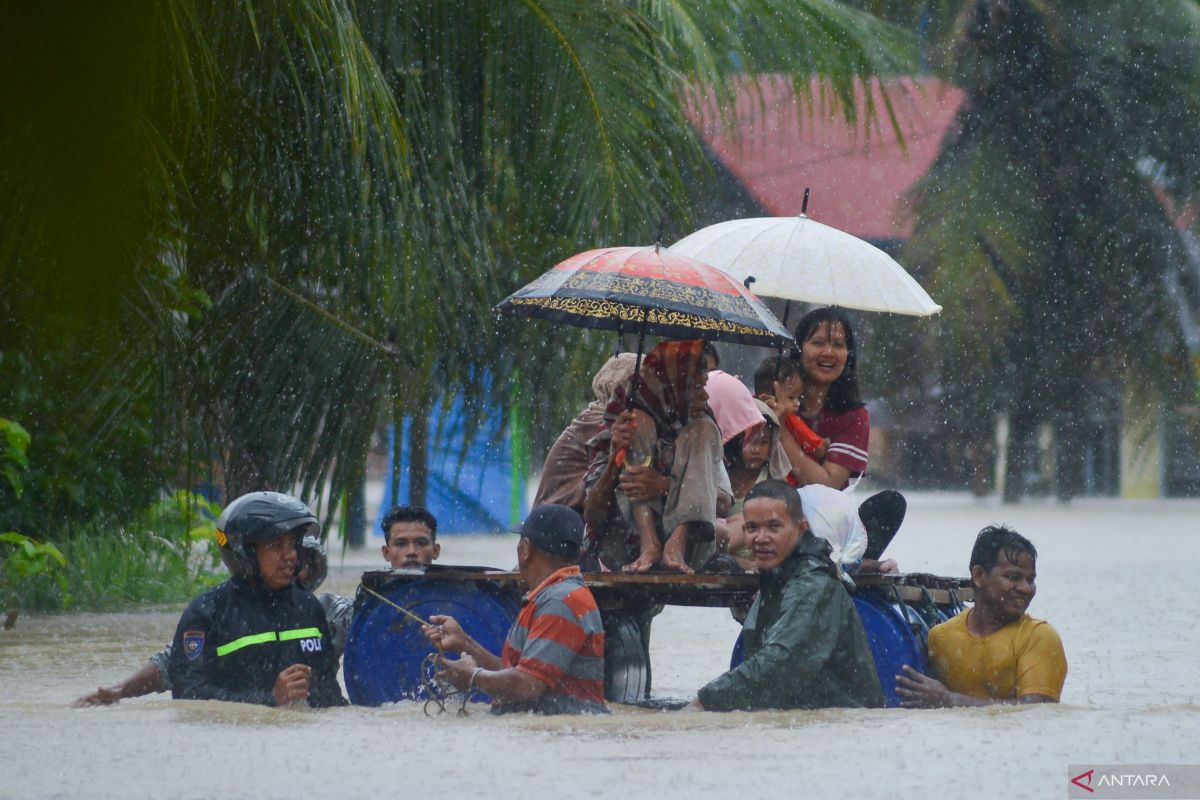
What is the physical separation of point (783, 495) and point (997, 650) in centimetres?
96

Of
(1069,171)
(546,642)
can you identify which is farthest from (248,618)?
(1069,171)

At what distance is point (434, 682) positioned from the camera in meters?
5.84

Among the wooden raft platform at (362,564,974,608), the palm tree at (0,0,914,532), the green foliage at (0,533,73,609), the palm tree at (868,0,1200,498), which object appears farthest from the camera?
the palm tree at (868,0,1200,498)

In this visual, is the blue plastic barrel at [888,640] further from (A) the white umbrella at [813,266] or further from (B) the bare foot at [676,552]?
(A) the white umbrella at [813,266]

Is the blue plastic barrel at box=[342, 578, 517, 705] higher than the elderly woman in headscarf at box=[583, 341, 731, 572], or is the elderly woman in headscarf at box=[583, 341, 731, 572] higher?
the elderly woman in headscarf at box=[583, 341, 731, 572]

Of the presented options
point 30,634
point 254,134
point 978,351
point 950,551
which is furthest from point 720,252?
point 978,351

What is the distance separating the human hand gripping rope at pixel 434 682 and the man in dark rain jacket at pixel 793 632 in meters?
0.79

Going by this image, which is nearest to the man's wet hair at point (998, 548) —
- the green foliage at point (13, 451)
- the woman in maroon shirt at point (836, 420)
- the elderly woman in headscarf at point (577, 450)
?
the woman in maroon shirt at point (836, 420)

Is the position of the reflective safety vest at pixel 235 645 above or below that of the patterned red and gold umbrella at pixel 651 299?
below

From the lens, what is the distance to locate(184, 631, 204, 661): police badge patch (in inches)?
226

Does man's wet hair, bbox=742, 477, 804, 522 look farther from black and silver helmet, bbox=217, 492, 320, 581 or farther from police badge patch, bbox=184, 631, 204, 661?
police badge patch, bbox=184, 631, 204, 661

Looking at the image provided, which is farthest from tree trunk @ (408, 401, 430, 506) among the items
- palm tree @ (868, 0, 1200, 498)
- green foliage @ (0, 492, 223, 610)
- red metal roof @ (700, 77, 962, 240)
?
palm tree @ (868, 0, 1200, 498)

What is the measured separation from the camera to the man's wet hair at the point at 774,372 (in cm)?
666

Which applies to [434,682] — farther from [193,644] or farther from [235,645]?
[193,644]
